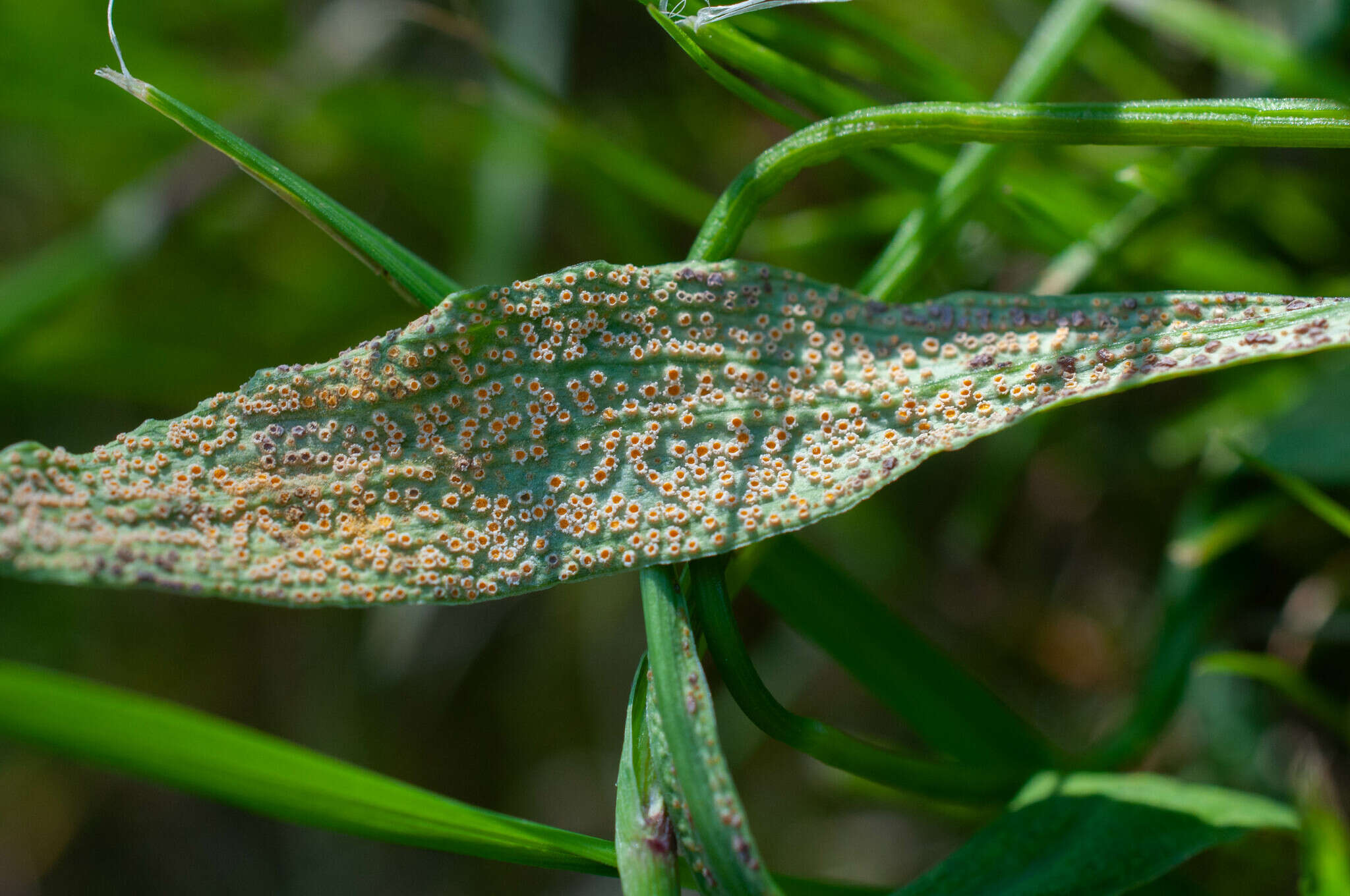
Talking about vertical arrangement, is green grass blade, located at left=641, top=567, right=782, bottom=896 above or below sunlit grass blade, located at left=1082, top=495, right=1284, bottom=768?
below

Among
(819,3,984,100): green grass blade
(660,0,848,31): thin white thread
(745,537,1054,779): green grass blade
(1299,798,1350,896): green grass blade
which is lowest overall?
(1299,798,1350,896): green grass blade

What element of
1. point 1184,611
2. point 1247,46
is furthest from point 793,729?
point 1247,46

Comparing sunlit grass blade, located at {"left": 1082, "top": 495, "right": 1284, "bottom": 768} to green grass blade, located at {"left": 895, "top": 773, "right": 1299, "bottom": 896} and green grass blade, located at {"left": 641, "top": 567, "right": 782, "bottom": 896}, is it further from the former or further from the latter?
green grass blade, located at {"left": 641, "top": 567, "right": 782, "bottom": 896}

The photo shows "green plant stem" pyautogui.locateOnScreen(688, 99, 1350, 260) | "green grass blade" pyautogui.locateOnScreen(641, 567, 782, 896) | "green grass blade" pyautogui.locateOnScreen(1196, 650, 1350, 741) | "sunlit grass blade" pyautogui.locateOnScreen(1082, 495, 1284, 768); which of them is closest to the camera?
"green grass blade" pyautogui.locateOnScreen(641, 567, 782, 896)

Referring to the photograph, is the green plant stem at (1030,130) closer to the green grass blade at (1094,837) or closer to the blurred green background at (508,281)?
the blurred green background at (508,281)

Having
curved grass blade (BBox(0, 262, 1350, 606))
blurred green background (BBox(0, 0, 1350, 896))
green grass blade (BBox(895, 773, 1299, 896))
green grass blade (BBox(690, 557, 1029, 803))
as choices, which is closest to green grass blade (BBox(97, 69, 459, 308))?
curved grass blade (BBox(0, 262, 1350, 606))

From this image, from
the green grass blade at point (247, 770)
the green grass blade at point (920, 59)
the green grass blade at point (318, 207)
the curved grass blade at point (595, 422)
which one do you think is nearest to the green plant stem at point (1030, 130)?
the curved grass blade at point (595, 422)
